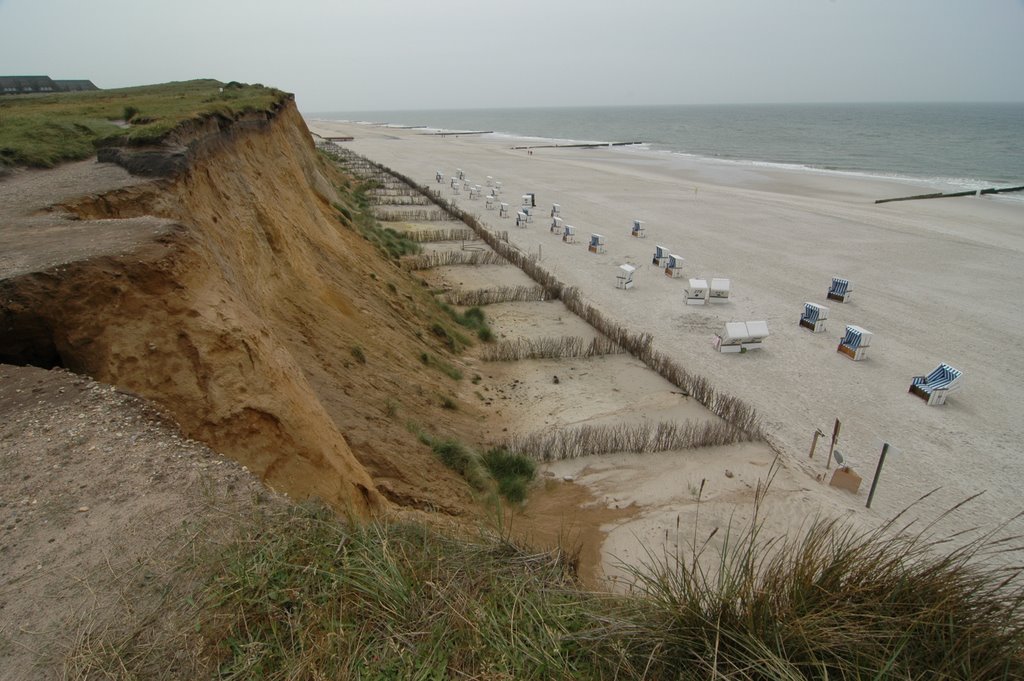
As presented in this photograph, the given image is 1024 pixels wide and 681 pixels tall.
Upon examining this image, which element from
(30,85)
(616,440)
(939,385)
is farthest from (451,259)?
(30,85)

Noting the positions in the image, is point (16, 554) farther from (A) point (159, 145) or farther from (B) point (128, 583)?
(A) point (159, 145)

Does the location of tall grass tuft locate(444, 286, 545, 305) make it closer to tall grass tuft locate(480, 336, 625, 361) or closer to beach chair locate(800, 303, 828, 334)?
tall grass tuft locate(480, 336, 625, 361)

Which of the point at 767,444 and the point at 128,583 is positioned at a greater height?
the point at 128,583

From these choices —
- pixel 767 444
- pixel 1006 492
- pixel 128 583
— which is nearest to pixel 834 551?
pixel 128 583

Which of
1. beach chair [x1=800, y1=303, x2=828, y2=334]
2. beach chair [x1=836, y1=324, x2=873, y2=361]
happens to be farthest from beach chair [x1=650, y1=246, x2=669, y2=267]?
beach chair [x1=836, y1=324, x2=873, y2=361]

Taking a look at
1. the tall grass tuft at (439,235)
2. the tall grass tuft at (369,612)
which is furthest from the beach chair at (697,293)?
the tall grass tuft at (369,612)

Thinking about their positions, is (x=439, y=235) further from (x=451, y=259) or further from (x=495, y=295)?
(x=495, y=295)

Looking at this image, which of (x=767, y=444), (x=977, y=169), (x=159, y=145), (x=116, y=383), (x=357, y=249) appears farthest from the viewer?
(x=977, y=169)
